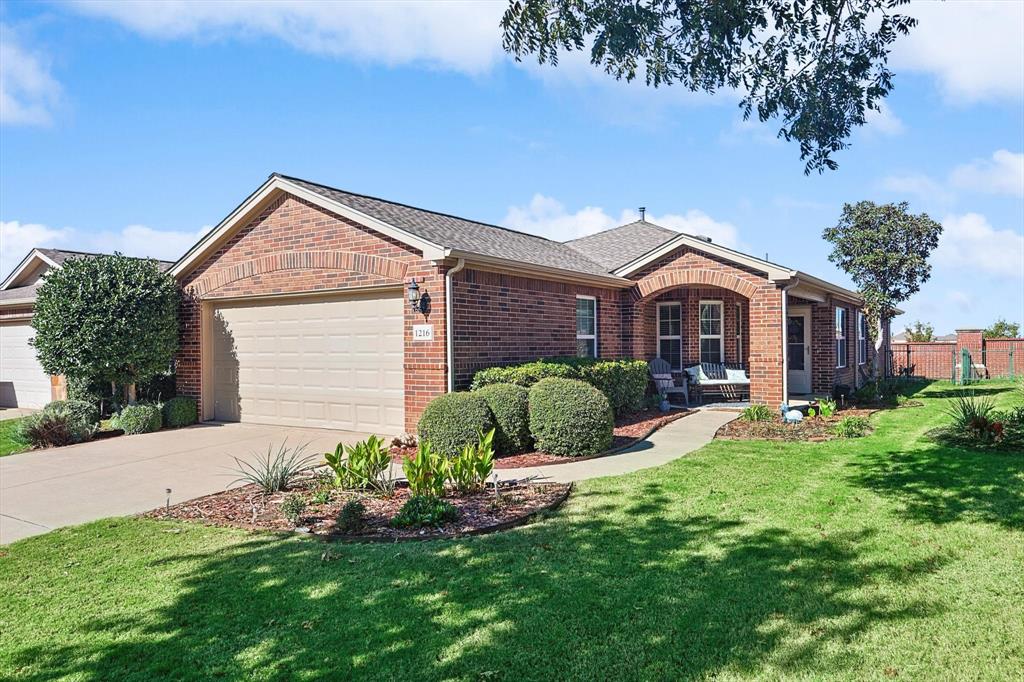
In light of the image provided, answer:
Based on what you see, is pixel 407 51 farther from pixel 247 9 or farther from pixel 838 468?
pixel 838 468

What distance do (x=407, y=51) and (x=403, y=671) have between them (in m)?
9.16

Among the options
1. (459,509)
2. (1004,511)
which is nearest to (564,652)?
(459,509)

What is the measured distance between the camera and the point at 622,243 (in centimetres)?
1917

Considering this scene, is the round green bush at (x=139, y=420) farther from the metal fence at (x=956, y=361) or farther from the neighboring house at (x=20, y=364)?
the metal fence at (x=956, y=361)

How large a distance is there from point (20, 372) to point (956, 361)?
32.4 m

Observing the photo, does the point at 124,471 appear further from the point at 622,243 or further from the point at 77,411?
the point at 622,243

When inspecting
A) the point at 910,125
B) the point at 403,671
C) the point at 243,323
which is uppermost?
the point at 910,125

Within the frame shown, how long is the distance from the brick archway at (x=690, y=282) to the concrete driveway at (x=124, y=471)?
786 cm

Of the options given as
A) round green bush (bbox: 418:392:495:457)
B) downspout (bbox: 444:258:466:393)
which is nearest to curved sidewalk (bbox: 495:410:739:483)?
round green bush (bbox: 418:392:495:457)

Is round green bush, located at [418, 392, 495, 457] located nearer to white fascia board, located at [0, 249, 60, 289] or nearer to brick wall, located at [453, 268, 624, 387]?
brick wall, located at [453, 268, 624, 387]

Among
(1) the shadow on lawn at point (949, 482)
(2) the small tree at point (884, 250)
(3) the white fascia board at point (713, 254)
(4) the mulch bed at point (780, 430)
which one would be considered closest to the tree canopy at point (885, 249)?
(2) the small tree at point (884, 250)

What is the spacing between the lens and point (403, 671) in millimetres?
3332

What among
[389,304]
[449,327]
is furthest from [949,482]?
[389,304]

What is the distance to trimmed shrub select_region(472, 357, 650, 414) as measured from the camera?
1024cm
